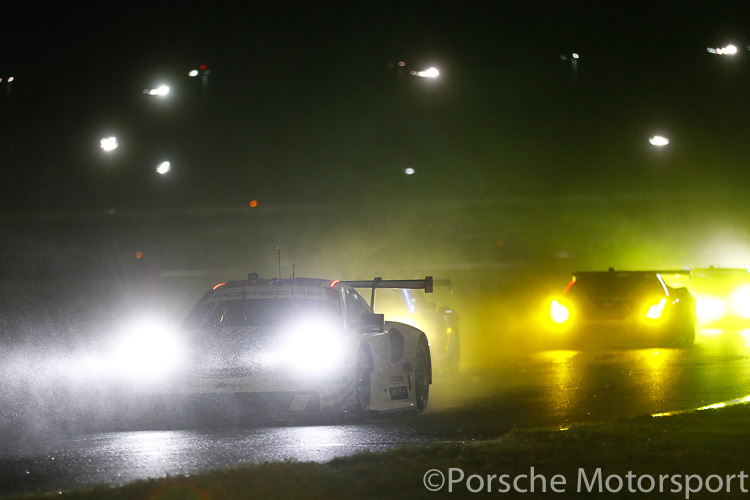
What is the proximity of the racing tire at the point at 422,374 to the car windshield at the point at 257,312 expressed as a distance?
4.62ft

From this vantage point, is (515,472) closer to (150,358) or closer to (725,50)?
(150,358)

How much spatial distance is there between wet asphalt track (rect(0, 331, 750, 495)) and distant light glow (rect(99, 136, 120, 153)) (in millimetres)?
16667

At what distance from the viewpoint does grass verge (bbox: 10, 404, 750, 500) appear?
6176 millimetres

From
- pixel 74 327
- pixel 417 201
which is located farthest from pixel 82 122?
pixel 417 201

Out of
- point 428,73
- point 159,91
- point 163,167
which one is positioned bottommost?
point 163,167

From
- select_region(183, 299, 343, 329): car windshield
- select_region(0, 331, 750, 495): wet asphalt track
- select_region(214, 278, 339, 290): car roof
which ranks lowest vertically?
select_region(0, 331, 750, 495): wet asphalt track

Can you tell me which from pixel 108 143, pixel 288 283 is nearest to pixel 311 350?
pixel 288 283

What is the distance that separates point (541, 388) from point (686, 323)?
6329 millimetres

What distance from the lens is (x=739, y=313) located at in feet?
86.3

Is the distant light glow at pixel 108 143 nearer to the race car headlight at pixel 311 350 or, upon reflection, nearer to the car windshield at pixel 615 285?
the car windshield at pixel 615 285

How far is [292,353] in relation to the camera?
31.6ft

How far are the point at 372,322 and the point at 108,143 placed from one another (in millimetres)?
20830

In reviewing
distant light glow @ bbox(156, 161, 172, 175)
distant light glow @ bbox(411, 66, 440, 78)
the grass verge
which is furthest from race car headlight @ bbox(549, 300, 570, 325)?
distant light glow @ bbox(411, 66, 440, 78)

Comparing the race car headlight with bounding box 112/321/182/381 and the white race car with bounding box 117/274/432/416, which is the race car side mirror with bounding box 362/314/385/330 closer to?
the white race car with bounding box 117/274/432/416
